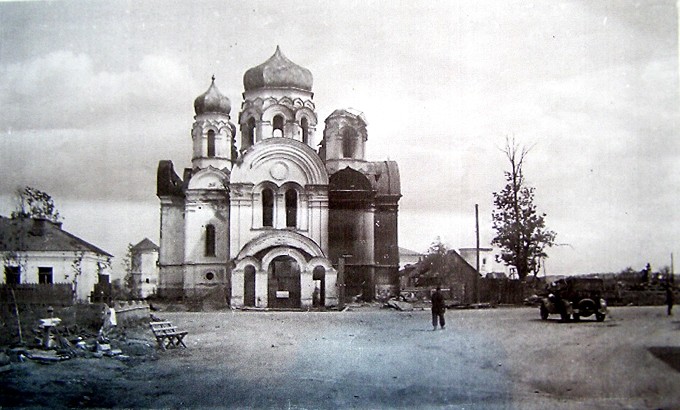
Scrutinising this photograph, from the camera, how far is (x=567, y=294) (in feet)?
25.9

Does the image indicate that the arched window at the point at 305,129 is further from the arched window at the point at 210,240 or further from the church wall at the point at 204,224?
the arched window at the point at 210,240

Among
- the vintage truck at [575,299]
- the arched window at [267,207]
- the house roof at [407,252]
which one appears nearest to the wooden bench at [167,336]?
the arched window at [267,207]

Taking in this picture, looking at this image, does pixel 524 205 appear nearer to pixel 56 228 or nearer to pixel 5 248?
pixel 56 228

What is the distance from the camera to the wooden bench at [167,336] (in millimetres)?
7450

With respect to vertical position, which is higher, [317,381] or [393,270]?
[393,270]

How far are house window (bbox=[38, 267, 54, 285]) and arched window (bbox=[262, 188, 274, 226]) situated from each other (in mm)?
2858

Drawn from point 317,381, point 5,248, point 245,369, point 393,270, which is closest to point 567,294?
point 393,270

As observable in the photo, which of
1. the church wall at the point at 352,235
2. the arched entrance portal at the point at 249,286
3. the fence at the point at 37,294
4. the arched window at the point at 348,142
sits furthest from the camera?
the arched window at the point at 348,142

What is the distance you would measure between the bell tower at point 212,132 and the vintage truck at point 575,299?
426cm

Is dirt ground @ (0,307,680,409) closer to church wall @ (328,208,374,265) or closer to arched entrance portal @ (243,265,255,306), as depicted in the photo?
arched entrance portal @ (243,265,255,306)

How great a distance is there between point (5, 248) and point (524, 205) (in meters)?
5.50

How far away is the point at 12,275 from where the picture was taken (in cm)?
779

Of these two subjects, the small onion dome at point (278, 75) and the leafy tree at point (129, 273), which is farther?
the small onion dome at point (278, 75)

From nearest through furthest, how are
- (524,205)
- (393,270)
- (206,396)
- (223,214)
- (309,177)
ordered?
1. (206,396)
2. (524,205)
3. (393,270)
4. (223,214)
5. (309,177)
